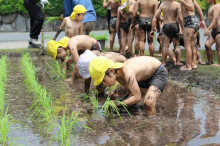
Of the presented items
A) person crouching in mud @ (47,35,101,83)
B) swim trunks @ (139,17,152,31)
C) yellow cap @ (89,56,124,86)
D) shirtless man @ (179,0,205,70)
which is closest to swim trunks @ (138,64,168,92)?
yellow cap @ (89,56,124,86)

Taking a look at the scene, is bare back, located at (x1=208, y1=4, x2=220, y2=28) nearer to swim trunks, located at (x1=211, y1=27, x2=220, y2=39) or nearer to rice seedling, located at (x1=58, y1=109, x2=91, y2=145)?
swim trunks, located at (x1=211, y1=27, x2=220, y2=39)

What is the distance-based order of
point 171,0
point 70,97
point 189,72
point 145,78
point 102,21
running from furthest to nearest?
point 102,21, point 171,0, point 189,72, point 70,97, point 145,78

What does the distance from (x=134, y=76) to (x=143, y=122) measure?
51 cm

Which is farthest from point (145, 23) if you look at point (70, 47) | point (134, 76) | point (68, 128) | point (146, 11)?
point (68, 128)

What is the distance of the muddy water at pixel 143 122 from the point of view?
3438mm

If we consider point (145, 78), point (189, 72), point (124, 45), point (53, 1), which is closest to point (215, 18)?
point (189, 72)

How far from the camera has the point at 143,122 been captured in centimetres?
402

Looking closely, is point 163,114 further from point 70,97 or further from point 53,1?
point 53,1

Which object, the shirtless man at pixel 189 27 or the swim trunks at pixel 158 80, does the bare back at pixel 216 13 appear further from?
the swim trunks at pixel 158 80

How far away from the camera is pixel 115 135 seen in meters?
3.58

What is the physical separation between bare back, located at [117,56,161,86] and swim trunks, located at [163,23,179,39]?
2765mm

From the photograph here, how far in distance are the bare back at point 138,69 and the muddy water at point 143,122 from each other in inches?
14.7

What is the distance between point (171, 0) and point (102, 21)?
42.0 ft

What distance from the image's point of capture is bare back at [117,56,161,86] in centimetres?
421
